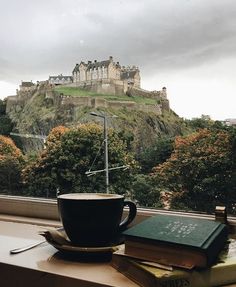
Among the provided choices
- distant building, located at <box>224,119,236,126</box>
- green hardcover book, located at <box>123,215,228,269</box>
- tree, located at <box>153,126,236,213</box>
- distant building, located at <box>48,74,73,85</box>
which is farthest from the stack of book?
distant building, located at <box>48,74,73,85</box>

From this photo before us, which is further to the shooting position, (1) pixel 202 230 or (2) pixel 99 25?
(2) pixel 99 25

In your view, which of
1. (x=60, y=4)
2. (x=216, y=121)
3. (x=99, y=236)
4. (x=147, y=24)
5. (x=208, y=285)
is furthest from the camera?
(x=60, y=4)

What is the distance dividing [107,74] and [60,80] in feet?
0.75

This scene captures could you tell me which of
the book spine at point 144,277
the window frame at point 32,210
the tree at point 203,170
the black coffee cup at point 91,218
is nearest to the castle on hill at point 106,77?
the tree at point 203,170

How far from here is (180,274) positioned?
0.67 meters

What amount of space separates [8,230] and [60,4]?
836 millimetres

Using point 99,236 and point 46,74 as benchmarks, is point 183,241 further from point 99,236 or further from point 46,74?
point 46,74

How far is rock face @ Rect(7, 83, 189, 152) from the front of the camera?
4.02ft

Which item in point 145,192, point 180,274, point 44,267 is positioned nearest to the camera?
point 180,274

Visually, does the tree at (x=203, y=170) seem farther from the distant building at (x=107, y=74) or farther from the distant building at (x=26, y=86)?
the distant building at (x=26, y=86)

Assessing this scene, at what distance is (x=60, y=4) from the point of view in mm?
1451

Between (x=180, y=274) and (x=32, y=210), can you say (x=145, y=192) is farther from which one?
(x=180, y=274)

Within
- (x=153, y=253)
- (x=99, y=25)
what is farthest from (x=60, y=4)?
(x=153, y=253)

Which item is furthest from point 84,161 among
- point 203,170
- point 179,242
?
point 179,242
